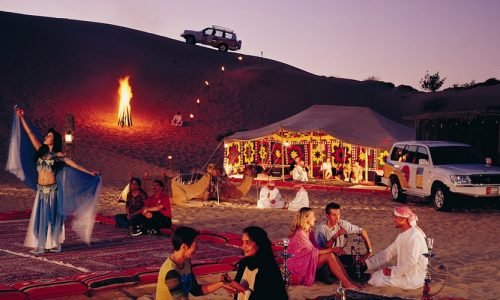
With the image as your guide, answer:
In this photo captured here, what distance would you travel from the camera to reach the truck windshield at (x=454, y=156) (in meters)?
17.2

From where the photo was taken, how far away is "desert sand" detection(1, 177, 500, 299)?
307 inches

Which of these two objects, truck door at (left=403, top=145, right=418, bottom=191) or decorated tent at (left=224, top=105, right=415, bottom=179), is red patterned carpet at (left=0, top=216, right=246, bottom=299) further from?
decorated tent at (left=224, top=105, right=415, bottom=179)

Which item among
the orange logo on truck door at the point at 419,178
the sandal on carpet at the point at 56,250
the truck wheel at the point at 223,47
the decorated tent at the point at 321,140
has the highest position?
the truck wheel at the point at 223,47

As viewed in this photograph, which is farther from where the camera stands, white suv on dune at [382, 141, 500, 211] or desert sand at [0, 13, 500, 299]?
white suv on dune at [382, 141, 500, 211]

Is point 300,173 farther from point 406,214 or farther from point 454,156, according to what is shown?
point 406,214

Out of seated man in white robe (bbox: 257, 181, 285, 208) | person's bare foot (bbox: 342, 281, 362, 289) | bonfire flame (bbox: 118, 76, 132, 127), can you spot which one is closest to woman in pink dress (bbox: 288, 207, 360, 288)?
person's bare foot (bbox: 342, 281, 362, 289)

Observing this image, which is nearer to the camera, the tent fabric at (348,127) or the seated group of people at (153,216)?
the seated group of people at (153,216)

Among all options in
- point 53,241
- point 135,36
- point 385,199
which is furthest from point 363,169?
point 135,36

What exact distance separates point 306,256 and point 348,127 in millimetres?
16620

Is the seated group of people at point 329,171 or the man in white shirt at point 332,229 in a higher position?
the seated group of people at point 329,171

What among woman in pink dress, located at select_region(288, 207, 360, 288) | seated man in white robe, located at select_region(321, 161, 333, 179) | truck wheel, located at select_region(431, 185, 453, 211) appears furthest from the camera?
seated man in white robe, located at select_region(321, 161, 333, 179)

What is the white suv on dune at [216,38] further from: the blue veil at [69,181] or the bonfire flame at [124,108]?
the blue veil at [69,181]

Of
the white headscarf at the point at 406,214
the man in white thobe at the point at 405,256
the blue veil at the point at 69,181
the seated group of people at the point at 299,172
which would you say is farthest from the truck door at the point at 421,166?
the white headscarf at the point at 406,214


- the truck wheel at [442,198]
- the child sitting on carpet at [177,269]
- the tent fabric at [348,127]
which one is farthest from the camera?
the tent fabric at [348,127]
